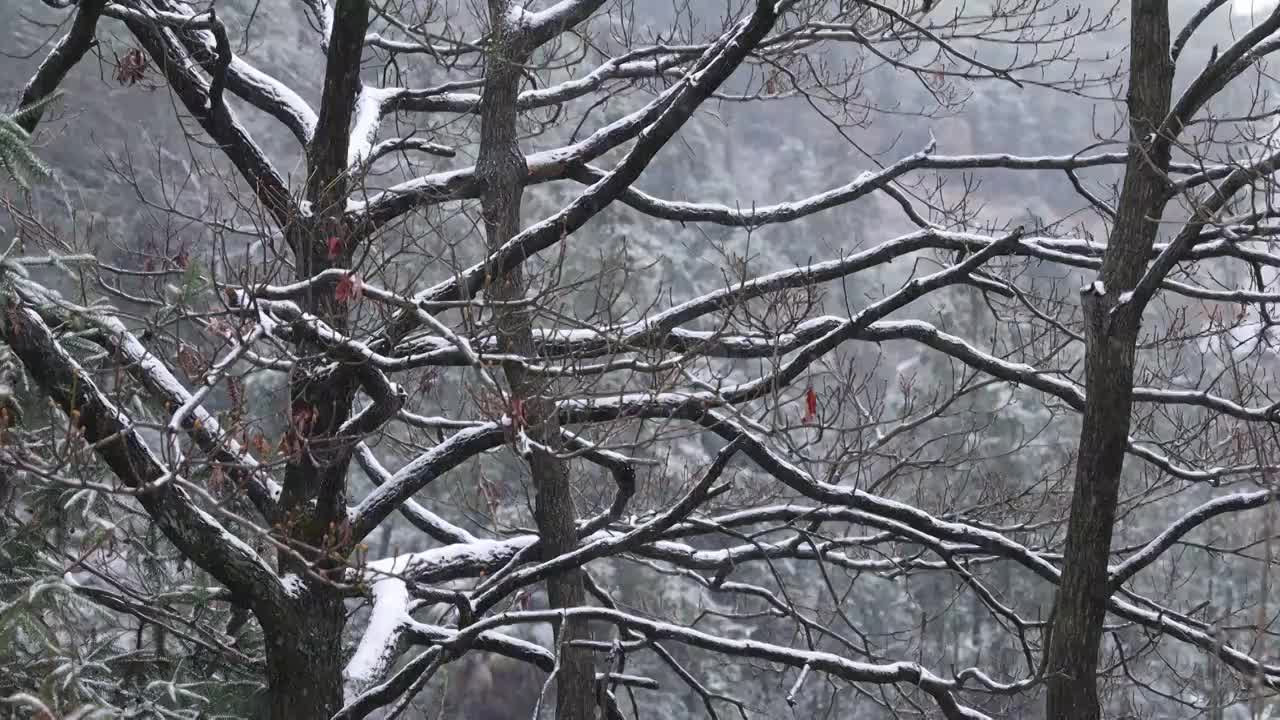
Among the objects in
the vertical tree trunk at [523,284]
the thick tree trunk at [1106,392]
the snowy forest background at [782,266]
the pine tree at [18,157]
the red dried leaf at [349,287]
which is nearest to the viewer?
the pine tree at [18,157]

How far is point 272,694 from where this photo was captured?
15.9 feet

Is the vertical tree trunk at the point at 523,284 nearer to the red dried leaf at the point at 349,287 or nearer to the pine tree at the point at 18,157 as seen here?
the red dried leaf at the point at 349,287

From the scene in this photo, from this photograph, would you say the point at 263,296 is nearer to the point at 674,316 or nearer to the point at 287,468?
the point at 287,468

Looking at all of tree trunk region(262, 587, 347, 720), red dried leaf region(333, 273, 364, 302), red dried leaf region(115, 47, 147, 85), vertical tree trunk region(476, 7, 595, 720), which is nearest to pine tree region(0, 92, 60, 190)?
red dried leaf region(333, 273, 364, 302)

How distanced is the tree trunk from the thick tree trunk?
11.1ft

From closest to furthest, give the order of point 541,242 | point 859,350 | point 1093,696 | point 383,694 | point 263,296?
point 263,296, point 383,694, point 1093,696, point 541,242, point 859,350

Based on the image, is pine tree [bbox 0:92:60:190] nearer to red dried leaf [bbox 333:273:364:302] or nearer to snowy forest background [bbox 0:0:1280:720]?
red dried leaf [bbox 333:273:364:302]

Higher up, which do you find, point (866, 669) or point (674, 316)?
point (674, 316)

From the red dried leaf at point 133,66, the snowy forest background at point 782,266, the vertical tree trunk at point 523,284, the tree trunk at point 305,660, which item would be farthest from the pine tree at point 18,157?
the snowy forest background at point 782,266

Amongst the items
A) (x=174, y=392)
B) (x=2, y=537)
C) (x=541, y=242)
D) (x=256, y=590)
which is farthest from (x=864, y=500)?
(x=2, y=537)

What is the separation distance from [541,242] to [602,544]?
4.98 ft

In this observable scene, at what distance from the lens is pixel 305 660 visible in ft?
15.7

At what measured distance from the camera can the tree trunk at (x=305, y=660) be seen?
4703 mm

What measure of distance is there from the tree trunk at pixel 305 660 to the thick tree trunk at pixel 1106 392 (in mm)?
3376
